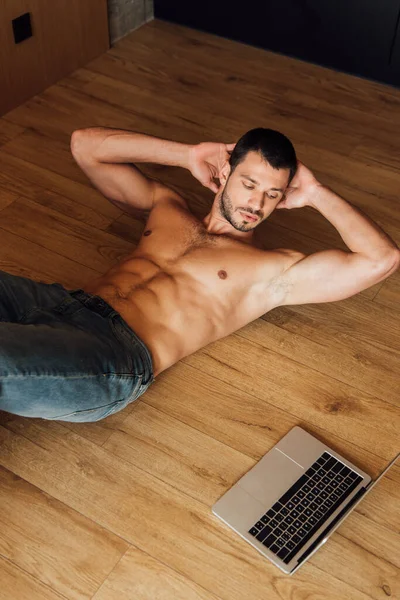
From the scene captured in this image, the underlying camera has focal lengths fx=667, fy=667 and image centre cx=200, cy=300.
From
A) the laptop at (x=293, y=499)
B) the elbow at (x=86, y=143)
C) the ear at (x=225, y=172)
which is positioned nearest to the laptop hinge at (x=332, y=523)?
the laptop at (x=293, y=499)

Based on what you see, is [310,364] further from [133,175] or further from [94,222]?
[94,222]

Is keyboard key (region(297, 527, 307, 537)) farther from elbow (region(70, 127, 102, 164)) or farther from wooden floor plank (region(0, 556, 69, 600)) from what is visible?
elbow (region(70, 127, 102, 164))

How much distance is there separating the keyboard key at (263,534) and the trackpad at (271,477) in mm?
68

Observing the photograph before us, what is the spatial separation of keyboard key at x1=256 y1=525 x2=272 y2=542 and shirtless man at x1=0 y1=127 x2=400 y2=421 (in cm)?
47

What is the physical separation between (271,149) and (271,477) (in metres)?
0.91

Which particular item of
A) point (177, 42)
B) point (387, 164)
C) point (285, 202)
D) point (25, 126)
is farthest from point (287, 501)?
point (177, 42)

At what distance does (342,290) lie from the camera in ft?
6.19

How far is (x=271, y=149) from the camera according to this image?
6.21ft

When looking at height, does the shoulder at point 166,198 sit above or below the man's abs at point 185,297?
above

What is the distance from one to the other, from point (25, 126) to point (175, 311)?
147 centimetres

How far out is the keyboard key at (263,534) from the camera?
165cm

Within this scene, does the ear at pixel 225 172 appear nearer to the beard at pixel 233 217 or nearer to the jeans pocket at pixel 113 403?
the beard at pixel 233 217

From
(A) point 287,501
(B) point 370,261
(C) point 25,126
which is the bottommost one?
(A) point 287,501

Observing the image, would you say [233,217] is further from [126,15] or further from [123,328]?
[126,15]
